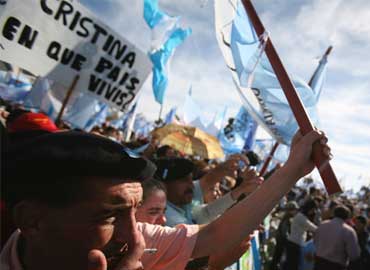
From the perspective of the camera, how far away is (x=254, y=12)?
2.01 m

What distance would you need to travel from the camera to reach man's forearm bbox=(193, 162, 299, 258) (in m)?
1.44

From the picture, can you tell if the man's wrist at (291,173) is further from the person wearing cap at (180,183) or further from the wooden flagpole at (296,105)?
the person wearing cap at (180,183)

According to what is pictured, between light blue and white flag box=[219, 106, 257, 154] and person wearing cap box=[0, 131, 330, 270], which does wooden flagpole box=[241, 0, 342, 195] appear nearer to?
person wearing cap box=[0, 131, 330, 270]

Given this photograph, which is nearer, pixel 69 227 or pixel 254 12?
pixel 69 227

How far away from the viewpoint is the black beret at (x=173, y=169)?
291 centimetres

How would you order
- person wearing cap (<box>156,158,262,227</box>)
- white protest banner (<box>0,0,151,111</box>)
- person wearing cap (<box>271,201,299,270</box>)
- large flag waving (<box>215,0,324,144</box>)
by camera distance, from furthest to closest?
1. person wearing cap (<box>271,201,299,270</box>)
2. white protest banner (<box>0,0,151,111</box>)
3. person wearing cap (<box>156,158,262,227</box>)
4. large flag waving (<box>215,0,324,144</box>)

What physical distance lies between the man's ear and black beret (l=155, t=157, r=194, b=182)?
182 centimetres

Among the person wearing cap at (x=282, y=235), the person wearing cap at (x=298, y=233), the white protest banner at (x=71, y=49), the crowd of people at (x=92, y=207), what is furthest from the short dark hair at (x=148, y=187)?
the person wearing cap at (x=282, y=235)

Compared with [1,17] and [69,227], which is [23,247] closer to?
[69,227]

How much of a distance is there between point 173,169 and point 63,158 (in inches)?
76.6

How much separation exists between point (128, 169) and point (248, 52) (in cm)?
156

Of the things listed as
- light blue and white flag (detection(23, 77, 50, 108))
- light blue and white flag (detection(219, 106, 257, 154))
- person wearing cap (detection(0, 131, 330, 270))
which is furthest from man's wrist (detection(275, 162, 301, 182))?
light blue and white flag (detection(23, 77, 50, 108))

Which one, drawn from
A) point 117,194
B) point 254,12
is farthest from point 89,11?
point 117,194

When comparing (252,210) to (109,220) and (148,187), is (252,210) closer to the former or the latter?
(109,220)
